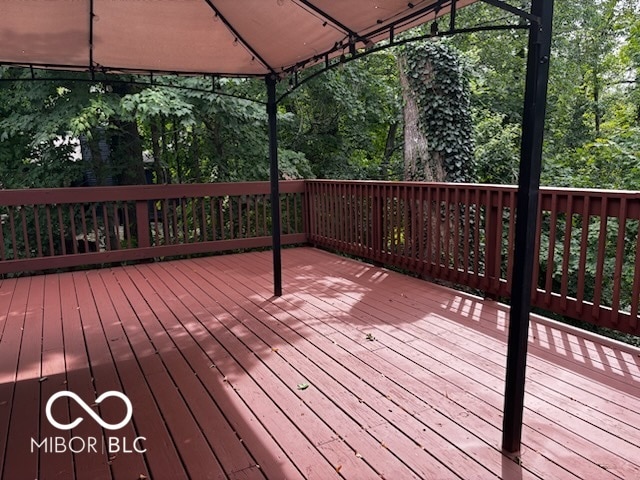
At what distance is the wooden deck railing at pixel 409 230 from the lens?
3.02 metres

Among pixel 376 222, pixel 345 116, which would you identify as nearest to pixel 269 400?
pixel 376 222

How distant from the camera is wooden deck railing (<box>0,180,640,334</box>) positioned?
302cm

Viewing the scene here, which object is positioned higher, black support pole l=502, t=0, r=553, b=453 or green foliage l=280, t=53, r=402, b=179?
green foliage l=280, t=53, r=402, b=179

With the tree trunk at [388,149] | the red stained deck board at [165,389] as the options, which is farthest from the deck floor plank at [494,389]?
the tree trunk at [388,149]

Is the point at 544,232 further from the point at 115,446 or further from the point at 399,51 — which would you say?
the point at 115,446

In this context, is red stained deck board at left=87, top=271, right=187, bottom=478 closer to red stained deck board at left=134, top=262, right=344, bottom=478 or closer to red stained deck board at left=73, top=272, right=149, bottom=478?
red stained deck board at left=73, top=272, right=149, bottom=478

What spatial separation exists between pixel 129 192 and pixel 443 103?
14.0 feet

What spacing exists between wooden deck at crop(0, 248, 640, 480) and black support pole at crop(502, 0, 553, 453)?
222 millimetres

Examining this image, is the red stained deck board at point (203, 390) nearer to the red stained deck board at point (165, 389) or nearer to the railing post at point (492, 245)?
the red stained deck board at point (165, 389)

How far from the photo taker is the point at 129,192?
556cm

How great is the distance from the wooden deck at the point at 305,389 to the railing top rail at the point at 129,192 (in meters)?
1.42

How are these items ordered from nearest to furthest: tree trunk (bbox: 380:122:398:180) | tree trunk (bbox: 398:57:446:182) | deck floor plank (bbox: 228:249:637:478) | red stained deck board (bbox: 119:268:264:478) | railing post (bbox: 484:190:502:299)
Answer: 1. deck floor plank (bbox: 228:249:637:478)
2. red stained deck board (bbox: 119:268:264:478)
3. railing post (bbox: 484:190:502:299)
4. tree trunk (bbox: 398:57:446:182)
5. tree trunk (bbox: 380:122:398:180)

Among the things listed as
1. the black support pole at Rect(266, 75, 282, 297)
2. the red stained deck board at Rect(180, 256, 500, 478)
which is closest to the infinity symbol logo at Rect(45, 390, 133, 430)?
the red stained deck board at Rect(180, 256, 500, 478)

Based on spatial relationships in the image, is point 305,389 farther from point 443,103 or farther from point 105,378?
point 443,103
